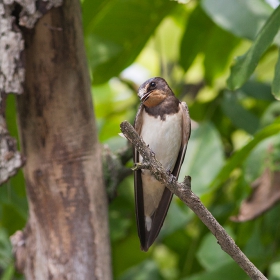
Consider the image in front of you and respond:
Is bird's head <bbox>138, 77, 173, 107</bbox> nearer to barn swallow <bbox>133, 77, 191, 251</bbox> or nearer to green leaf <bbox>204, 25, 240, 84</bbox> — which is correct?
barn swallow <bbox>133, 77, 191, 251</bbox>

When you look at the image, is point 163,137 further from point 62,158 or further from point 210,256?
point 210,256

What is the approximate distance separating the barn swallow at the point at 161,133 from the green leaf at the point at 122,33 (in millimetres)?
534

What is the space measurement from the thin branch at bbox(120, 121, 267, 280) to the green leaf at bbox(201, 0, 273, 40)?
1.38 m

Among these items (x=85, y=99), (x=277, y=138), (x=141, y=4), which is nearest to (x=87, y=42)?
(x=141, y=4)

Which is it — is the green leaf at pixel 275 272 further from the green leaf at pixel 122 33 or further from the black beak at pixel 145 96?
the green leaf at pixel 122 33

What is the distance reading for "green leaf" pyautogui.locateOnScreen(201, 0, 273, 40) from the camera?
10.1 feet

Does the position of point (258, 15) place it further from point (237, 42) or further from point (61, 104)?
point (61, 104)

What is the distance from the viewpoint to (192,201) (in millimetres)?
1868

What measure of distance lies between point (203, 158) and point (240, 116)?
1.16ft

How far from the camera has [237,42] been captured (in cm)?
392

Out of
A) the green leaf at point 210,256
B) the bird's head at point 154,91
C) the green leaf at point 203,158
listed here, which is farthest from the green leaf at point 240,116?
the green leaf at point 210,256

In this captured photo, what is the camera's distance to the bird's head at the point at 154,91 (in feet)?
9.50

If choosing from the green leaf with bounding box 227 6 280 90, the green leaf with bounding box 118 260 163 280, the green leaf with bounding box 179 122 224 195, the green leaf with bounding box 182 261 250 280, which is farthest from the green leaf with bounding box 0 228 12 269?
the green leaf with bounding box 227 6 280 90

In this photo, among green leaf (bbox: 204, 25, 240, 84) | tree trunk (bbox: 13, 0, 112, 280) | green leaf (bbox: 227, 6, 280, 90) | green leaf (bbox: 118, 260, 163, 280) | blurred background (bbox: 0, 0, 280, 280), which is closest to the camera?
green leaf (bbox: 227, 6, 280, 90)
